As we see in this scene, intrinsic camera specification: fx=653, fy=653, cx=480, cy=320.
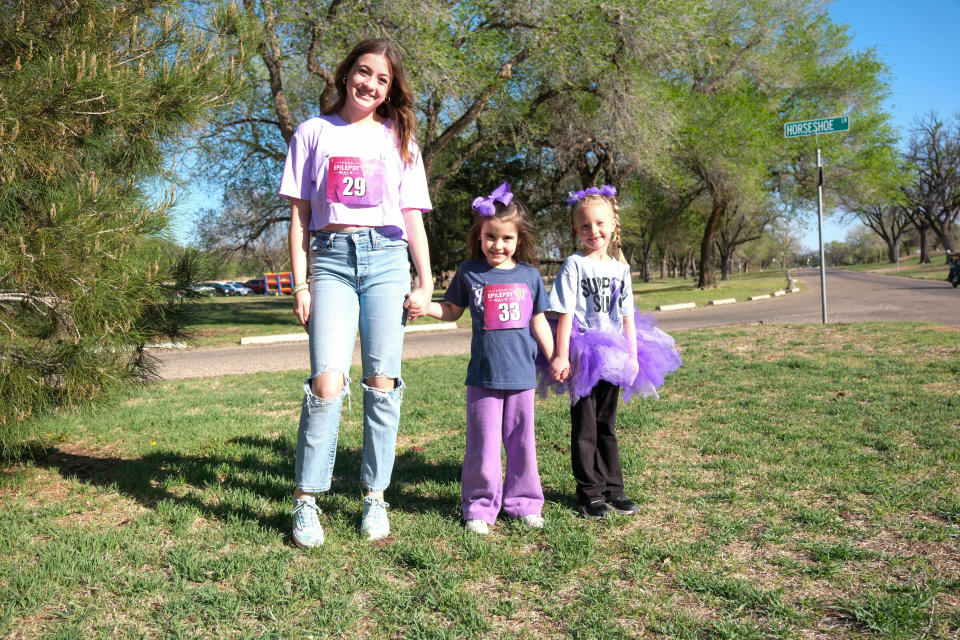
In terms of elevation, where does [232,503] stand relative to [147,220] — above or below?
below

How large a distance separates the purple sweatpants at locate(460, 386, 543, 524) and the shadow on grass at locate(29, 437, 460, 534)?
0.95 feet

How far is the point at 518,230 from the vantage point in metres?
3.34

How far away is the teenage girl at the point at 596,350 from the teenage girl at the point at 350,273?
2.72ft

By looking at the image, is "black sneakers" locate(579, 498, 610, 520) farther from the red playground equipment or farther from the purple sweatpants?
the red playground equipment

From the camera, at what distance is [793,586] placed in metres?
2.53

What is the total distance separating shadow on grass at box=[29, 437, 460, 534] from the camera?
347 centimetres

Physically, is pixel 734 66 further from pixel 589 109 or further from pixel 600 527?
pixel 600 527

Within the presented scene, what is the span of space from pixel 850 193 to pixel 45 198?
32.0 meters


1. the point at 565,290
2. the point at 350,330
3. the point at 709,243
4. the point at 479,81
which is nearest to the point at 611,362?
the point at 565,290

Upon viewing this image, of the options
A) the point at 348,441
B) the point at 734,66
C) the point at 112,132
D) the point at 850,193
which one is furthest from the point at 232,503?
the point at 850,193

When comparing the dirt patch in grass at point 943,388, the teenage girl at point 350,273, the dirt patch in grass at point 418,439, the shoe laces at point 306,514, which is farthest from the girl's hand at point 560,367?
the dirt patch in grass at point 943,388

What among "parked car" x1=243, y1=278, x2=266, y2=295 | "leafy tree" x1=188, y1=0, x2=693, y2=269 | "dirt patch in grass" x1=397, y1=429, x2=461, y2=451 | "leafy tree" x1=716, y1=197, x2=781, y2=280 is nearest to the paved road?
"leafy tree" x1=188, y1=0, x2=693, y2=269

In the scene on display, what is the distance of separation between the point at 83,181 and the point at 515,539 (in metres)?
2.79

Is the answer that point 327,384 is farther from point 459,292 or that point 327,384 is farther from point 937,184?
point 937,184
